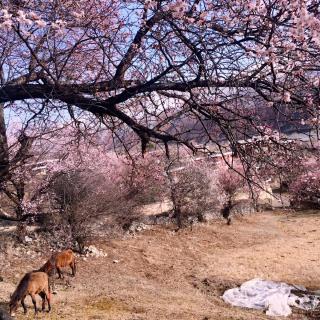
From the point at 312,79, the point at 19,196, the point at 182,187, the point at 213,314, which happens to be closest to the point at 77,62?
the point at 312,79

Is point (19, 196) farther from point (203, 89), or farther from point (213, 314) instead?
point (203, 89)

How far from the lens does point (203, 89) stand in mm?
4285

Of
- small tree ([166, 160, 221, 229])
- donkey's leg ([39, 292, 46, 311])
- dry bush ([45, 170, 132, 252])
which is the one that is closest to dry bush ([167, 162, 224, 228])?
small tree ([166, 160, 221, 229])

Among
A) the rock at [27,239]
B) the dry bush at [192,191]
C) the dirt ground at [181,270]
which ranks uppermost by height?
the dry bush at [192,191]

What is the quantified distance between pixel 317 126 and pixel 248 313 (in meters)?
4.45

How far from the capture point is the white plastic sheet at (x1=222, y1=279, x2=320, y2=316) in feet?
25.3

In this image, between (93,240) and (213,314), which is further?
(93,240)

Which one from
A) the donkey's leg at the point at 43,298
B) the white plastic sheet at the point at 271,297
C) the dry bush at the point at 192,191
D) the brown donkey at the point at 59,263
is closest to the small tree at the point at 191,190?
the dry bush at the point at 192,191

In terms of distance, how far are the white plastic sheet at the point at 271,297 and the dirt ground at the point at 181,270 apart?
8.3 inches

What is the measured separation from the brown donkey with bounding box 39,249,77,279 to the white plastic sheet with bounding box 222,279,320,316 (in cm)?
297

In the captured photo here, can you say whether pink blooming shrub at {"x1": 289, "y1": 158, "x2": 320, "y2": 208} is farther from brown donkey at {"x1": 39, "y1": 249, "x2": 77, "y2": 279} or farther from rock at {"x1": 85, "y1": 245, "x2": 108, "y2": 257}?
brown donkey at {"x1": 39, "y1": 249, "x2": 77, "y2": 279}

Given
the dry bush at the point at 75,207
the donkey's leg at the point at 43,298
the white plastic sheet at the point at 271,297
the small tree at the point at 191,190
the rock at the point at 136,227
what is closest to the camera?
the donkey's leg at the point at 43,298

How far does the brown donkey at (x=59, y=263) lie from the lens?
27.0 ft

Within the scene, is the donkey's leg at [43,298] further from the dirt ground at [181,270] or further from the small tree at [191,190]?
the small tree at [191,190]
